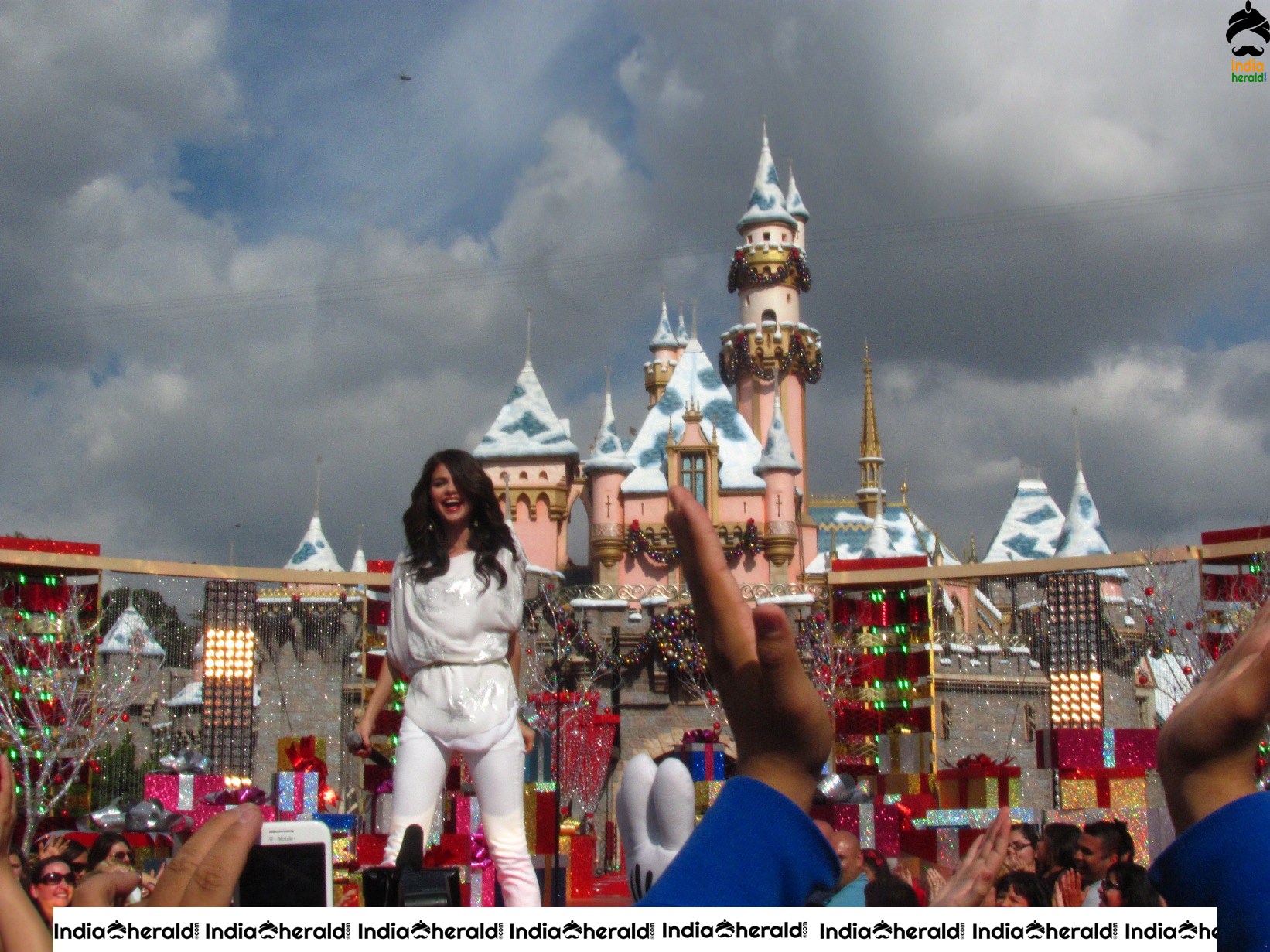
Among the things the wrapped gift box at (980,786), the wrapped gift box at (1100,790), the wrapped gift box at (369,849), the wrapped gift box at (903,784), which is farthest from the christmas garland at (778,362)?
the wrapped gift box at (369,849)

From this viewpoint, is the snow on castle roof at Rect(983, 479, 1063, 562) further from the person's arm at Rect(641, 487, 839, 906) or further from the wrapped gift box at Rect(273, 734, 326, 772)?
the person's arm at Rect(641, 487, 839, 906)

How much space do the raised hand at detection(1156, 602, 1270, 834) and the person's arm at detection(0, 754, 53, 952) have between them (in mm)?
1399

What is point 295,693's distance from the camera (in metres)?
30.6

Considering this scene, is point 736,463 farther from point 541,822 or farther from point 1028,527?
point 541,822

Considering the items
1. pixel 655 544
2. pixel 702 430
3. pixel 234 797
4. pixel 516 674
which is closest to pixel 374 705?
pixel 516 674

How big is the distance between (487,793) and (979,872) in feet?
9.12

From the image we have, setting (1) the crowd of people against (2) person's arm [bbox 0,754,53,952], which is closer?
(1) the crowd of people

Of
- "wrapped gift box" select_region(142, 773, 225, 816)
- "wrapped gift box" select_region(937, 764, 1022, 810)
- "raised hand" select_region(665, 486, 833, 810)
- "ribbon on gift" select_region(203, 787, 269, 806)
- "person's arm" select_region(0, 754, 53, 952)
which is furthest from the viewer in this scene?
"wrapped gift box" select_region(937, 764, 1022, 810)

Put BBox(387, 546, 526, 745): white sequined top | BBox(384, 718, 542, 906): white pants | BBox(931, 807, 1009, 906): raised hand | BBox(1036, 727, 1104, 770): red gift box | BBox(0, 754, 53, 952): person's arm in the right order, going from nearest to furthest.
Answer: BBox(0, 754, 53, 952): person's arm
BBox(931, 807, 1009, 906): raised hand
BBox(384, 718, 542, 906): white pants
BBox(387, 546, 526, 745): white sequined top
BBox(1036, 727, 1104, 770): red gift box

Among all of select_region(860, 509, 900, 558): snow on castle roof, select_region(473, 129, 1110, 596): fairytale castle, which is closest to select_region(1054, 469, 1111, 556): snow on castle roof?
select_region(473, 129, 1110, 596): fairytale castle

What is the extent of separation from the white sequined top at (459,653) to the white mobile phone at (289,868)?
6.81ft

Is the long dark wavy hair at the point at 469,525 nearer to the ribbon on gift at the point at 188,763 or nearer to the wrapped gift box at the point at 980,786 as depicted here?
the wrapped gift box at the point at 980,786

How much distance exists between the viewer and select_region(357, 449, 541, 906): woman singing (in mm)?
4938

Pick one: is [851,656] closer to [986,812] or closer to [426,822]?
[986,812]
